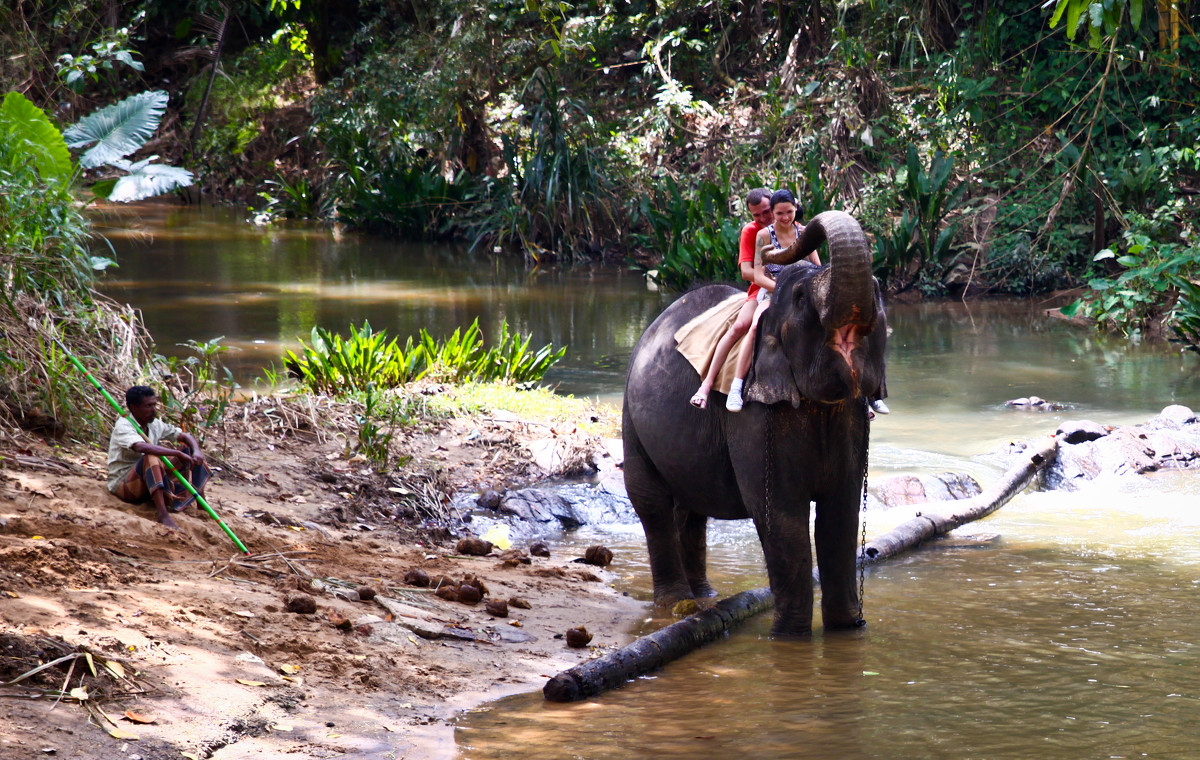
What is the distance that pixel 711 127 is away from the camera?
23.2 m

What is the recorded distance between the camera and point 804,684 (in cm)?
539

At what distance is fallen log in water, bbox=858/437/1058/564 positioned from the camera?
24.5 ft

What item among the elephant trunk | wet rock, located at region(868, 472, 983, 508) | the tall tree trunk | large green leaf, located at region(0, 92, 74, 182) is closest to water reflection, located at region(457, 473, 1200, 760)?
wet rock, located at region(868, 472, 983, 508)

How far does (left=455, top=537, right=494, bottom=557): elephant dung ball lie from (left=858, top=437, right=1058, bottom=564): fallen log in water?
2209mm

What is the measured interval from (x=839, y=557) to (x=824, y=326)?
127cm

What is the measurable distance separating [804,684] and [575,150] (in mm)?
17617

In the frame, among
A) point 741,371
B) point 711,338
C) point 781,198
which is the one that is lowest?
A: point 741,371

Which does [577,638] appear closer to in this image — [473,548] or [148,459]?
[473,548]

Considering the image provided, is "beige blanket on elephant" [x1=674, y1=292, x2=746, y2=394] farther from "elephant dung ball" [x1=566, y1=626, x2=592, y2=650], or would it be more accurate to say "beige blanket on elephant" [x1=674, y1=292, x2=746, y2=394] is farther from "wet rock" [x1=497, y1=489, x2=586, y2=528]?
"wet rock" [x1=497, y1=489, x2=586, y2=528]

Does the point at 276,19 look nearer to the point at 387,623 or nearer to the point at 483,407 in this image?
the point at 483,407

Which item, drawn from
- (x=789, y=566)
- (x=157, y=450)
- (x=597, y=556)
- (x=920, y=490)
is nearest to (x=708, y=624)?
(x=789, y=566)

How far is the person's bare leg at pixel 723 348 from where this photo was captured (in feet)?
19.7

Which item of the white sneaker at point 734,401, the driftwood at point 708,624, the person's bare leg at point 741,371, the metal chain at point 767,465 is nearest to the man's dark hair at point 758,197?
the person's bare leg at point 741,371

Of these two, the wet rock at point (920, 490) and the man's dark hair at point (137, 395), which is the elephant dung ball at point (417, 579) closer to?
the man's dark hair at point (137, 395)
